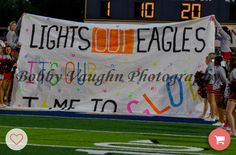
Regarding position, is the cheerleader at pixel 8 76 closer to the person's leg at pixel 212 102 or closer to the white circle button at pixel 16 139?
the person's leg at pixel 212 102

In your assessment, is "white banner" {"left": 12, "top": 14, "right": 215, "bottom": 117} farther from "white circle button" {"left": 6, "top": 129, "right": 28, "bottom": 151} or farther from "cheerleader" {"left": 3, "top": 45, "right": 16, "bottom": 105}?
"white circle button" {"left": 6, "top": 129, "right": 28, "bottom": 151}

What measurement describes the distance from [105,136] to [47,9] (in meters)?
49.7

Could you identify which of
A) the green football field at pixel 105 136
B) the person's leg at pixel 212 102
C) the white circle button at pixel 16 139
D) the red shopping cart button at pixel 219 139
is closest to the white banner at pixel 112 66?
the person's leg at pixel 212 102

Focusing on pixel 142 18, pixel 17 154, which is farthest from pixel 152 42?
pixel 142 18

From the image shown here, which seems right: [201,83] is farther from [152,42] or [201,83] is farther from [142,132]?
[142,132]

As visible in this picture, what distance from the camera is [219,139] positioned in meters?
9.30

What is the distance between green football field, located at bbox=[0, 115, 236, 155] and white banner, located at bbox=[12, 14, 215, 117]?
7.69 feet

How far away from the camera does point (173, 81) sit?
54.9ft

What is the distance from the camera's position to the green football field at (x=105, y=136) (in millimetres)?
9453

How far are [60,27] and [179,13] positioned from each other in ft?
39.9

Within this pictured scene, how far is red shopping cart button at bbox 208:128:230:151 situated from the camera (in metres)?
9.00

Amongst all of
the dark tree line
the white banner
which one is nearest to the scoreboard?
the white banner

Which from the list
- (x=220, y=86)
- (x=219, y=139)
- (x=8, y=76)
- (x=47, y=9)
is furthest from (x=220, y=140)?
(x=47, y=9)

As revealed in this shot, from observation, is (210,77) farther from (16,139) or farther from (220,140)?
(16,139)
